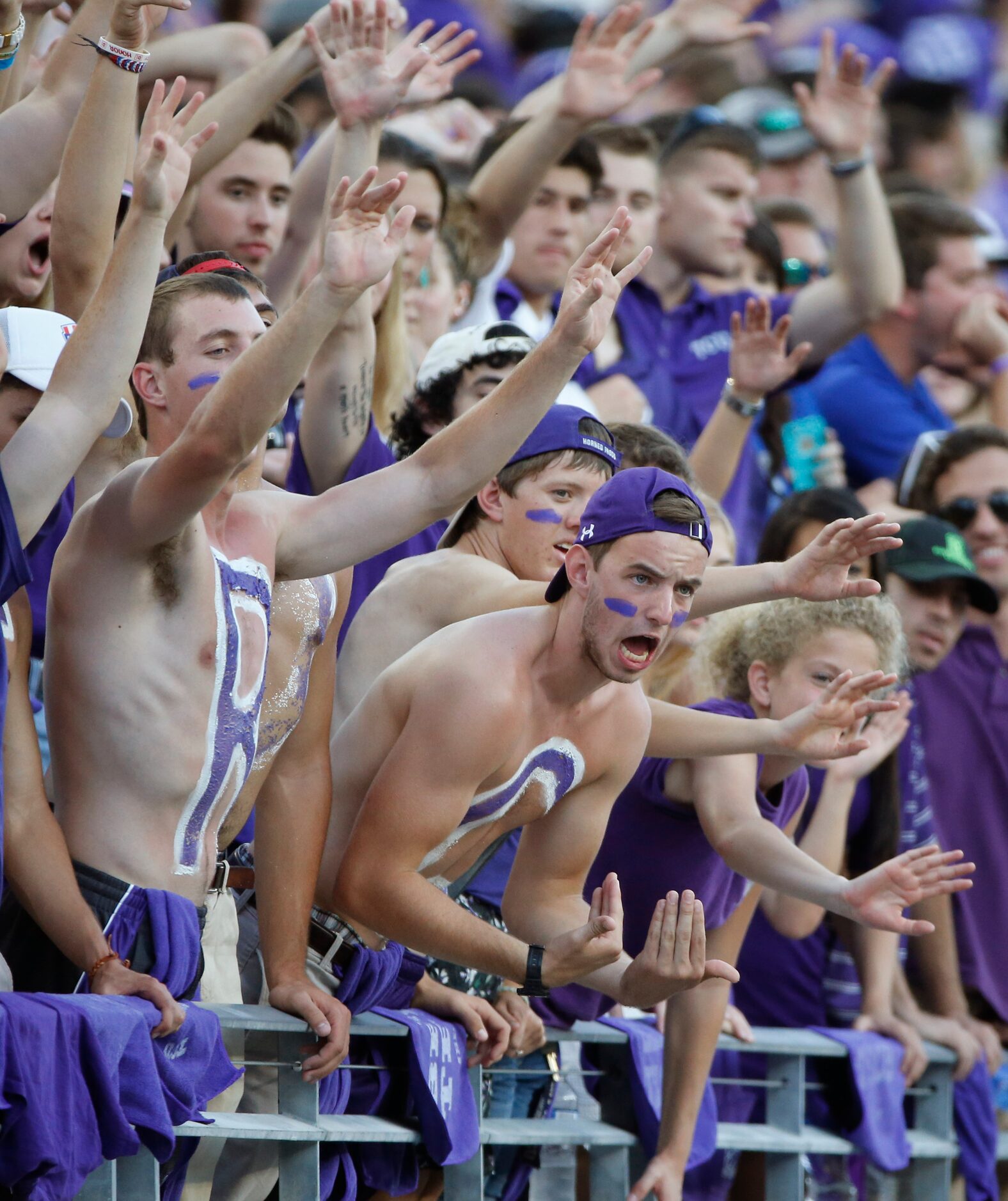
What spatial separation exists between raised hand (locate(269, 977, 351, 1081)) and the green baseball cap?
2837mm

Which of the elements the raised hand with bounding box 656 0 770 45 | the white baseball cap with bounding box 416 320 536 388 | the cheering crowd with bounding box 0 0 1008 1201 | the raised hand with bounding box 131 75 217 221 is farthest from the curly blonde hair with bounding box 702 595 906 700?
the raised hand with bounding box 656 0 770 45

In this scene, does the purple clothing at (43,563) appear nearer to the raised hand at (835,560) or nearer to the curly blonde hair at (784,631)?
the raised hand at (835,560)

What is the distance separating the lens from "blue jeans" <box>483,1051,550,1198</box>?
4.35 m

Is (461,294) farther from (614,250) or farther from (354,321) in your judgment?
(614,250)

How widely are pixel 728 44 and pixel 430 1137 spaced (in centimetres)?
414

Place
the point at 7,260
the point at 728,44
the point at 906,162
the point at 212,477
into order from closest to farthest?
1. the point at 212,477
2. the point at 7,260
3. the point at 728,44
4. the point at 906,162

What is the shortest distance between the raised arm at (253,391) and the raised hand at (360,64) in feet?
4.69

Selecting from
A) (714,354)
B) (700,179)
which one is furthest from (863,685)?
(700,179)

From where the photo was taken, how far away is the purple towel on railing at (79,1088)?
8.77 ft

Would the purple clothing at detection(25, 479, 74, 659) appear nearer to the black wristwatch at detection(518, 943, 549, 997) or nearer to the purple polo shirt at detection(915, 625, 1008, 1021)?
the black wristwatch at detection(518, 943, 549, 997)

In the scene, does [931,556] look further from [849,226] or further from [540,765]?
[540,765]

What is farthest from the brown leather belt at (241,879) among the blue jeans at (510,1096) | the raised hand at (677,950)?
the raised hand at (677,950)

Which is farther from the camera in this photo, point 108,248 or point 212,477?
point 108,248

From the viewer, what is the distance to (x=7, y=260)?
423 cm
